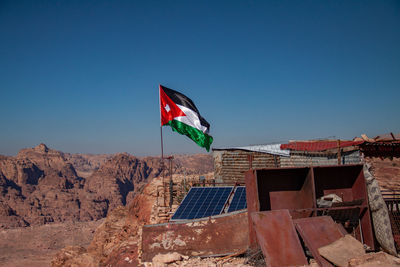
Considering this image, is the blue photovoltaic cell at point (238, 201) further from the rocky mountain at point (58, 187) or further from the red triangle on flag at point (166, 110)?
the rocky mountain at point (58, 187)

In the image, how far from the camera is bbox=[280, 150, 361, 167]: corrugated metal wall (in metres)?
15.6

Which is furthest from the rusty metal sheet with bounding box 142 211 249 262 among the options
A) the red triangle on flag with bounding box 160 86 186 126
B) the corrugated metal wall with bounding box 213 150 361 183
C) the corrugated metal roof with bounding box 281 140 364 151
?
the corrugated metal roof with bounding box 281 140 364 151

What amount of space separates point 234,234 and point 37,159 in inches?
3787

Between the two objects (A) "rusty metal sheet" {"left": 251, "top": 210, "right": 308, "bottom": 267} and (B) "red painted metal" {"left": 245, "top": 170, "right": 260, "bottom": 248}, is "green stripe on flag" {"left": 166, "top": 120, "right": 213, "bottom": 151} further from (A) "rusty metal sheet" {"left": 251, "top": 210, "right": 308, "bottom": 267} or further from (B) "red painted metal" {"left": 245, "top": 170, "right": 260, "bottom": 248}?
(A) "rusty metal sheet" {"left": 251, "top": 210, "right": 308, "bottom": 267}

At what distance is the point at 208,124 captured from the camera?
13.2 m

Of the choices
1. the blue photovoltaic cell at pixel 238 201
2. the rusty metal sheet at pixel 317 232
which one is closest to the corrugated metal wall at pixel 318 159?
the blue photovoltaic cell at pixel 238 201

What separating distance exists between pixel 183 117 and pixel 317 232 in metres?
7.66

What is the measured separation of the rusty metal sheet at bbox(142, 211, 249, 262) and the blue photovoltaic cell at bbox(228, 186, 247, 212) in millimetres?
1405

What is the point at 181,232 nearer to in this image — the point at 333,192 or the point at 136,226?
the point at 333,192

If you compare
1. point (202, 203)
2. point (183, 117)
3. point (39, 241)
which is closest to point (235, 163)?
point (183, 117)

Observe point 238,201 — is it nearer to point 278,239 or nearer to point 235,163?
point 278,239

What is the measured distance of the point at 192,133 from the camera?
41.8ft

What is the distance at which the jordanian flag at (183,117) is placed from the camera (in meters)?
12.3

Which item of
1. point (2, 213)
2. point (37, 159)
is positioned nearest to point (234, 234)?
point (2, 213)
